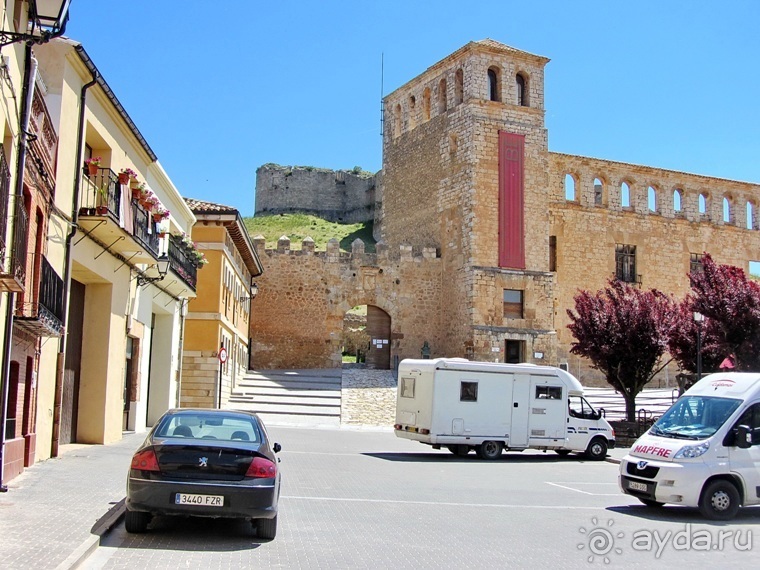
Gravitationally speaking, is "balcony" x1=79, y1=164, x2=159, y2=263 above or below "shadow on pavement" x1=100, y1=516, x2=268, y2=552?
above

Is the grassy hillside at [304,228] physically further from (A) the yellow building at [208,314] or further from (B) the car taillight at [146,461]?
(B) the car taillight at [146,461]

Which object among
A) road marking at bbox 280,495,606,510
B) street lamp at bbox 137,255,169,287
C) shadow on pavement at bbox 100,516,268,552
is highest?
street lamp at bbox 137,255,169,287

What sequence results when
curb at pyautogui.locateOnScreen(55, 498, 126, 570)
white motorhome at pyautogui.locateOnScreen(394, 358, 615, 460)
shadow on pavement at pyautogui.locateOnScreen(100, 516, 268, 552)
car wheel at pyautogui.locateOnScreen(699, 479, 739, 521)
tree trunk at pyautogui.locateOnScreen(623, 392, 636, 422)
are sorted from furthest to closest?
1. tree trunk at pyautogui.locateOnScreen(623, 392, 636, 422)
2. white motorhome at pyautogui.locateOnScreen(394, 358, 615, 460)
3. car wheel at pyautogui.locateOnScreen(699, 479, 739, 521)
4. shadow on pavement at pyautogui.locateOnScreen(100, 516, 268, 552)
5. curb at pyautogui.locateOnScreen(55, 498, 126, 570)

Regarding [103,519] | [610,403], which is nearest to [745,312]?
[610,403]

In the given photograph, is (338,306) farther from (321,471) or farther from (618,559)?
(618,559)

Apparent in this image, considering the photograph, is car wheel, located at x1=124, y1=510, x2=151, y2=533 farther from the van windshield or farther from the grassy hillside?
the grassy hillside

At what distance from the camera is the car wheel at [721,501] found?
1170 centimetres

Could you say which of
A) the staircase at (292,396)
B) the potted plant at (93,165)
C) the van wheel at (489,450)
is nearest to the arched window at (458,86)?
the staircase at (292,396)

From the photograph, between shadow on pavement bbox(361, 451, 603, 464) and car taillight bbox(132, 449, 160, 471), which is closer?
car taillight bbox(132, 449, 160, 471)

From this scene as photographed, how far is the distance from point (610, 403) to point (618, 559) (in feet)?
88.1

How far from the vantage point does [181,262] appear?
75.1 ft

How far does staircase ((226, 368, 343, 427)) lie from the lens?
2981 centimetres

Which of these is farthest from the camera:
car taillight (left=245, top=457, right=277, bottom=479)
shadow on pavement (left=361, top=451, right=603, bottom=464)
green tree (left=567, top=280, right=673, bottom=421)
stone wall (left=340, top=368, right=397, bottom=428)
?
stone wall (left=340, top=368, right=397, bottom=428)

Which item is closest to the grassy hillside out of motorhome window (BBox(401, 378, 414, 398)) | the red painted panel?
the red painted panel
